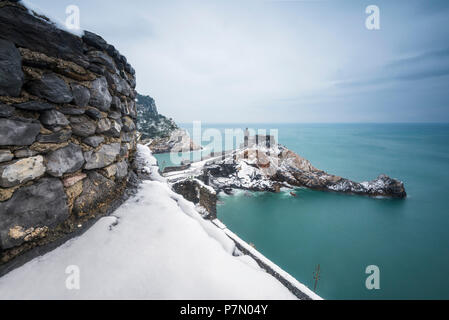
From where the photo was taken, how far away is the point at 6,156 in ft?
5.08

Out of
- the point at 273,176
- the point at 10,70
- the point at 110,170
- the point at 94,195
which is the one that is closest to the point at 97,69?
the point at 10,70

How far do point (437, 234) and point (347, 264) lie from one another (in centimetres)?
1118

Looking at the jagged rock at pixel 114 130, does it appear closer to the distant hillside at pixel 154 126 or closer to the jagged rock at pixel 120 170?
the jagged rock at pixel 120 170

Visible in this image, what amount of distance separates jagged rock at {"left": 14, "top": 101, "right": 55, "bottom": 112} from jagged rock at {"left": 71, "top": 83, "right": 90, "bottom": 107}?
12.3 inches

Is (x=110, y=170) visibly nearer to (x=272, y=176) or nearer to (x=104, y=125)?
(x=104, y=125)

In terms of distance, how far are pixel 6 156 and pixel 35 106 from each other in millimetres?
559

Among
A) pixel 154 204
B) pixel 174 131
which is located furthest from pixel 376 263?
pixel 174 131

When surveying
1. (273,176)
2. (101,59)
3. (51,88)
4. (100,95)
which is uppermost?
(101,59)

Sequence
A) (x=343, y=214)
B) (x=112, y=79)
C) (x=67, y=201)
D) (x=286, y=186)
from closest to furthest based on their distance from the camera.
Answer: (x=67, y=201) < (x=112, y=79) < (x=343, y=214) < (x=286, y=186)

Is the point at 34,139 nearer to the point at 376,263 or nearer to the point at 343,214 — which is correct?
the point at 376,263

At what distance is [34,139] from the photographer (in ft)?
5.75

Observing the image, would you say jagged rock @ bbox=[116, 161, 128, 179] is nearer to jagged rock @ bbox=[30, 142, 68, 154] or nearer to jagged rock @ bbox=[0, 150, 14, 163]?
jagged rock @ bbox=[30, 142, 68, 154]

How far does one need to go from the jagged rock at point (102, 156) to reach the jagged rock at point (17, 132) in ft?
2.03
